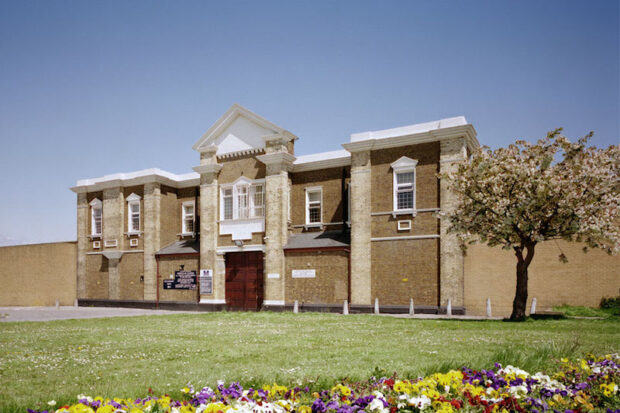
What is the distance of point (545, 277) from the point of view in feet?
73.0

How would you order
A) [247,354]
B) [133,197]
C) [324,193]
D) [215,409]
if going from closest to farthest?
[215,409], [247,354], [324,193], [133,197]

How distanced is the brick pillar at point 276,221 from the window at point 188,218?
859 cm

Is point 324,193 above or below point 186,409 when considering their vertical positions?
above

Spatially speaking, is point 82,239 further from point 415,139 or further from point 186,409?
point 186,409

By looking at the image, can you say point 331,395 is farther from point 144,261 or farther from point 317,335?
point 144,261

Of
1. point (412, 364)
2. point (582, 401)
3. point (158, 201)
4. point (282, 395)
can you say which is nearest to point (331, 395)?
point (282, 395)

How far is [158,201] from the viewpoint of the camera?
33406 mm

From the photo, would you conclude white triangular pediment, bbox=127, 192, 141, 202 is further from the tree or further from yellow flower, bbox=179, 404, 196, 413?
yellow flower, bbox=179, 404, 196, 413

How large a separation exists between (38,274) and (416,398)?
4073 cm

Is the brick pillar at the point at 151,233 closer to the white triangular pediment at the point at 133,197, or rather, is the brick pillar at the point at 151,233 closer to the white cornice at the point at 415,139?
the white triangular pediment at the point at 133,197

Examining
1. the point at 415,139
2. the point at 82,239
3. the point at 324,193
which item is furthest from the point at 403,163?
the point at 82,239

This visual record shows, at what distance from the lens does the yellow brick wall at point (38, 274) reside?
3691cm

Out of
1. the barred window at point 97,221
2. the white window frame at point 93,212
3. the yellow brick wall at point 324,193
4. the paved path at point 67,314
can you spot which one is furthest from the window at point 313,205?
the barred window at point 97,221

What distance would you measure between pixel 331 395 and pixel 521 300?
15.8m
